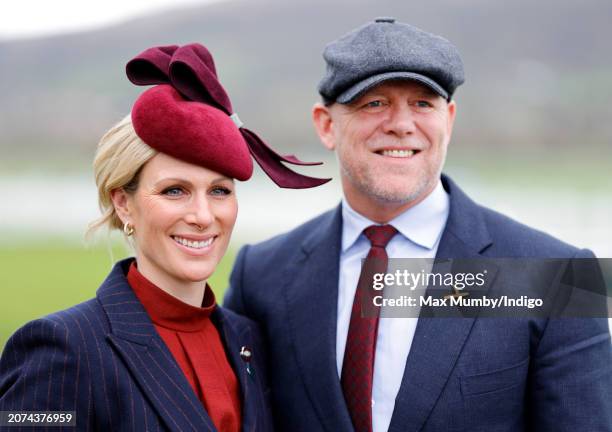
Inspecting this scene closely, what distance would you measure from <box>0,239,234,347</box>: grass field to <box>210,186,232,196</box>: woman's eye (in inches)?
379

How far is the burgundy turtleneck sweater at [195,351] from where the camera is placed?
9.45 feet

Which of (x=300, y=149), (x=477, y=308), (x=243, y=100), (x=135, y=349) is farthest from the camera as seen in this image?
(x=243, y=100)

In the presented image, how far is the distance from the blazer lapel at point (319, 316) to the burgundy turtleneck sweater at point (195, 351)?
0.36m

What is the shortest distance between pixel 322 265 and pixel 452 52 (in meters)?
0.97

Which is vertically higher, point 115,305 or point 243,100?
point 243,100

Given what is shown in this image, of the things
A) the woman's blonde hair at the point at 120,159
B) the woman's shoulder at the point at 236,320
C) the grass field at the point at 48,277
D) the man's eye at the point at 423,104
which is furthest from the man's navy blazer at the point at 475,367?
the grass field at the point at 48,277

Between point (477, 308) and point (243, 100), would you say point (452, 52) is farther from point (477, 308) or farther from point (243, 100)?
point (243, 100)

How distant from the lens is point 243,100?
68.2 m

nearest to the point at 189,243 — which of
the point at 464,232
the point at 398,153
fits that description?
the point at 398,153

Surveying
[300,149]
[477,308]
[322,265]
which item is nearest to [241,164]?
[322,265]

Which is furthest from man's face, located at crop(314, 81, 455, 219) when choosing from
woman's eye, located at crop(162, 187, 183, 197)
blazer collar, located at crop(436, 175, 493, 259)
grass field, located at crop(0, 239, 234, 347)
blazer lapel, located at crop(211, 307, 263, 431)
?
grass field, located at crop(0, 239, 234, 347)

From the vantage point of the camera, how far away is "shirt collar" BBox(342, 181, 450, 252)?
3383mm

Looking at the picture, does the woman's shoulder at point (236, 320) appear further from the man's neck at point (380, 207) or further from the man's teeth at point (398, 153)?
the man's teeth at point (398, 153)

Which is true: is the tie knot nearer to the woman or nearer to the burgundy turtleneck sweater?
the woman
